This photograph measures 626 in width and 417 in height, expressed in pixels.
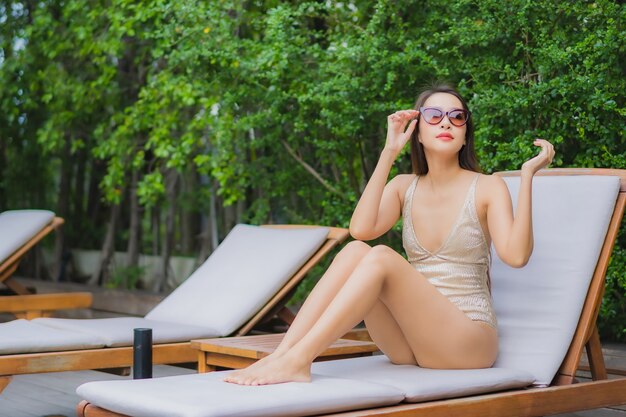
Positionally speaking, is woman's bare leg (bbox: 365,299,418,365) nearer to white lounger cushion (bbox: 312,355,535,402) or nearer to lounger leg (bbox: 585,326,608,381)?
white lounger cushion (bbox: 312,355,535,402)

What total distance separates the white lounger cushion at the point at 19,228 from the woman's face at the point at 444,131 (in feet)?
11.8

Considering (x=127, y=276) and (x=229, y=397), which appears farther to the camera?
(x=127, y=276)

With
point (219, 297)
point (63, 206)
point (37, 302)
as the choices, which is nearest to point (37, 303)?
point (37, 302)

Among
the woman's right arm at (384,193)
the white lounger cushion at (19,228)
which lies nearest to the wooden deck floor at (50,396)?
the white lounger cushion at (19,228)

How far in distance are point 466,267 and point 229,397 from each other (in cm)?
114

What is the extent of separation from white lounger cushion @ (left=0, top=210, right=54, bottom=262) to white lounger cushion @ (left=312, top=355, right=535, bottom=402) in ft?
11.3

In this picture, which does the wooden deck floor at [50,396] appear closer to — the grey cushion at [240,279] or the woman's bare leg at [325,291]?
the grey cushion at [240,279]

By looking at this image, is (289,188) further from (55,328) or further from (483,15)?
(55,328)

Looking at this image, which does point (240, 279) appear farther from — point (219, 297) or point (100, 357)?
point (100, 357)

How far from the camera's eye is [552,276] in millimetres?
3646

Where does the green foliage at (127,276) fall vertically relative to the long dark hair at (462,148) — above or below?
below

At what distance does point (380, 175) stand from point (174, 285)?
628cm

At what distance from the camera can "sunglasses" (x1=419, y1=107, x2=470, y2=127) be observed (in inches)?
140

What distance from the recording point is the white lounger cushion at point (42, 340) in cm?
405
